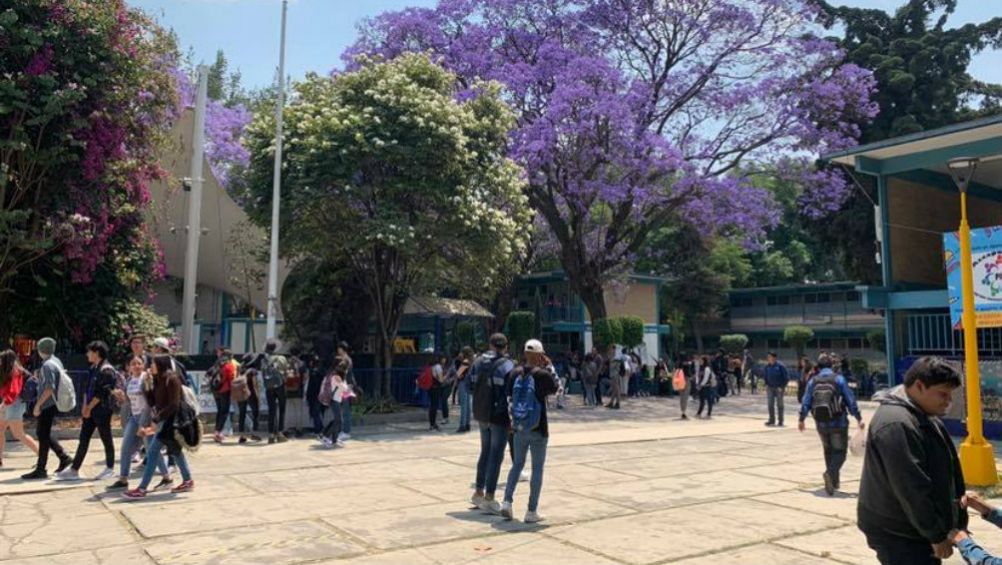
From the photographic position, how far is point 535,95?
24.3 meters

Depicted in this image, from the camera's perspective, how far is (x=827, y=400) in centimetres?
919

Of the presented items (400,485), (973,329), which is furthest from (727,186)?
(400,485)

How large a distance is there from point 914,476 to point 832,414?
614 cm

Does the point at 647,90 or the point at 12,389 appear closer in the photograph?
the point at 12,389

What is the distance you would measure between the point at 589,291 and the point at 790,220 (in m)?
Result: 30.1

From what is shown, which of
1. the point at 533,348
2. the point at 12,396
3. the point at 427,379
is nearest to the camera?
the point at 533,348

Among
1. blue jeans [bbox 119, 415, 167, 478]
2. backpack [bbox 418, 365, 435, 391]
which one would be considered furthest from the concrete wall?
blue jeans [bbox 119, 415, 167, 478]

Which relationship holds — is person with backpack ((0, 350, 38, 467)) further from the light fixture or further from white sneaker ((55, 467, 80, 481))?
the light fixture

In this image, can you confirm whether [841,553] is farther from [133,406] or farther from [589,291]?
[589,291]

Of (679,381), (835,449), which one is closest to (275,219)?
(679,381)

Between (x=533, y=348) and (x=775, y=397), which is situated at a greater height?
(x=533, y=348)

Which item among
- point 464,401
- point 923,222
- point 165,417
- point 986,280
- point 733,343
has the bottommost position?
point 464,401

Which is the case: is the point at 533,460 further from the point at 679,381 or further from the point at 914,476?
the point at 679,381

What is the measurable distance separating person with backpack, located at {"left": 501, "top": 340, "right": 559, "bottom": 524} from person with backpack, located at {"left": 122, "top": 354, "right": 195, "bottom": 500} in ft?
12.1
